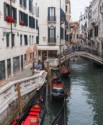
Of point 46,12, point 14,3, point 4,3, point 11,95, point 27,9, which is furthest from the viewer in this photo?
point 46,12

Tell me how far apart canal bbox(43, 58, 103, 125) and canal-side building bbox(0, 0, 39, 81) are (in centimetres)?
397

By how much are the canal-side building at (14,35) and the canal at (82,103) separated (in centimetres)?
397

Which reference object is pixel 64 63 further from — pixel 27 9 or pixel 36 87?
pixel 36 87

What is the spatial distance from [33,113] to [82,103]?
702 cm

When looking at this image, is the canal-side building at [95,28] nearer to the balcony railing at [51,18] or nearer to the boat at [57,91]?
the balcony railing at [51,18]

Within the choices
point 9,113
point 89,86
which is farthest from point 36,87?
point 89,86

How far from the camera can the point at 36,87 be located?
59.2 ft

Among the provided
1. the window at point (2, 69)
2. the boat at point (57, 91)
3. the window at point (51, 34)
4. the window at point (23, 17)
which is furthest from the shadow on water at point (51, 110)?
the window at point (51, 34)

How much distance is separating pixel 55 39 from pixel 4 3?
18.7 metres

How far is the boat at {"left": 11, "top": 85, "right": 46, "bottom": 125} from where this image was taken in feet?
43.4

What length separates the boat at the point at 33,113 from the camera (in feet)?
43.4

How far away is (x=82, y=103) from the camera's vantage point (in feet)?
70.0

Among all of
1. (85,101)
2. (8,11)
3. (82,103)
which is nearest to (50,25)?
(8,11)

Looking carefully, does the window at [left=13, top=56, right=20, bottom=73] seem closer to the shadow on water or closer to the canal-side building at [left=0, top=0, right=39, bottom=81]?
the canal-side building at [left=0, top=0, right=39, bottom=81]
